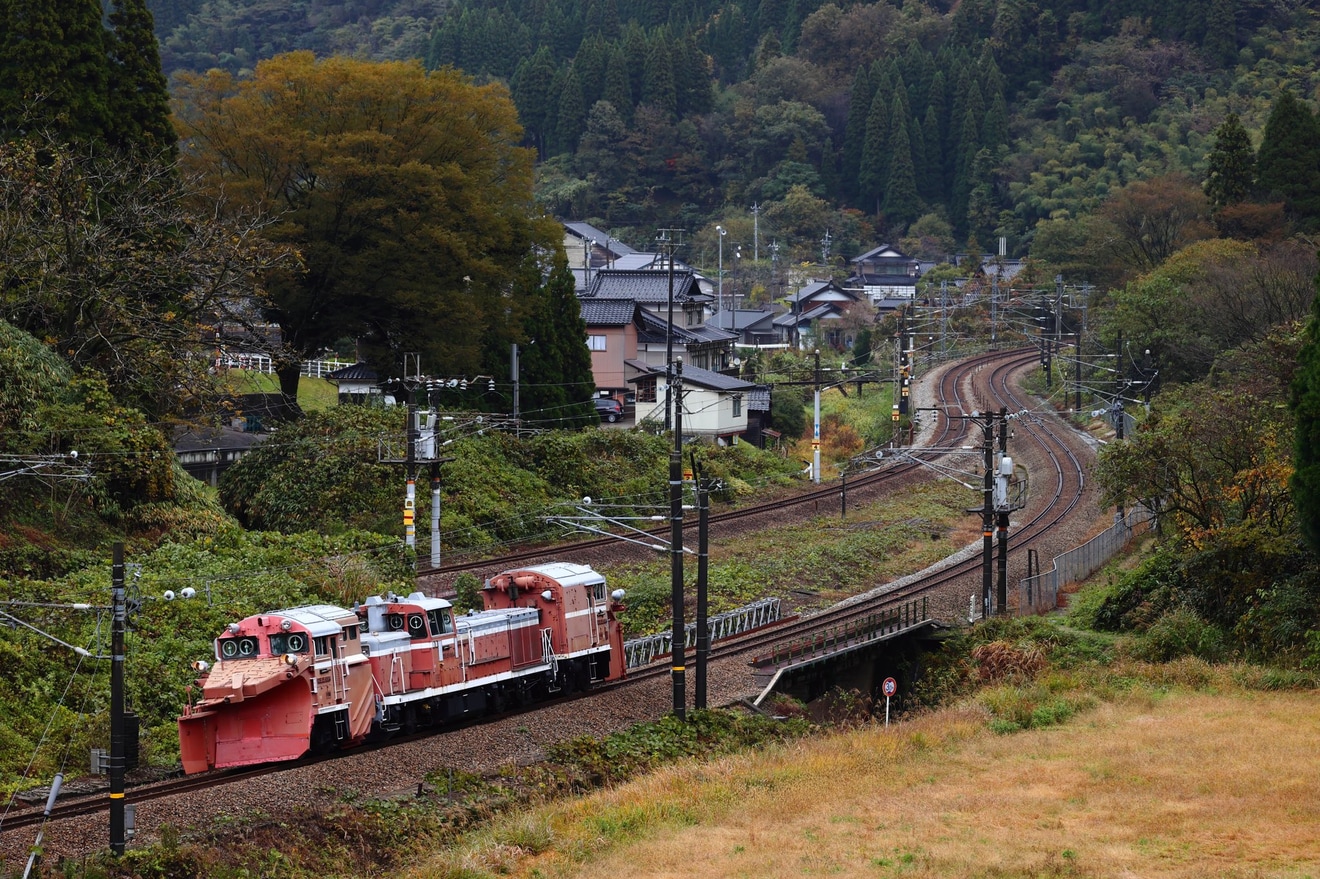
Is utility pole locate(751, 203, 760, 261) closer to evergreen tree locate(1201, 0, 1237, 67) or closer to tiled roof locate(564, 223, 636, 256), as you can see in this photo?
tiled roof locate(564, 223, 636, 256)

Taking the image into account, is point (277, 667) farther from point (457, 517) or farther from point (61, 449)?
point (457, 517)

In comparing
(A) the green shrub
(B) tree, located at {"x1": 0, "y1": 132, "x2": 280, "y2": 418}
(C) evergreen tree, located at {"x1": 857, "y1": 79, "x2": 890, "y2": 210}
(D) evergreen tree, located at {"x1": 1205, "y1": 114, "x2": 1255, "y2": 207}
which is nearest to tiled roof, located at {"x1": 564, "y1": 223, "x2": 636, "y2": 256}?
(C) evergreen tree, located at {"x1": 857, "y1": 79, "x2": 890, "y2": 210}

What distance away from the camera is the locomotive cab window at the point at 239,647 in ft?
66.9

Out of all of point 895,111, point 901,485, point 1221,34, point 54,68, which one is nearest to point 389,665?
point 54,68

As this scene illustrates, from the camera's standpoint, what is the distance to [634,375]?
65500 mm

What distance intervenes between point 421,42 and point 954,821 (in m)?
140

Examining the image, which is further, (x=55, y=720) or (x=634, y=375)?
(x=634, y=375)

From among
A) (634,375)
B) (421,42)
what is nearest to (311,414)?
(634,375)

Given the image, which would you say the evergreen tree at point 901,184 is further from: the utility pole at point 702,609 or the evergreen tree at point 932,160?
the utility pole at point 702,609

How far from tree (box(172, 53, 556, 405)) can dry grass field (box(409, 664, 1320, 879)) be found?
25.1 m

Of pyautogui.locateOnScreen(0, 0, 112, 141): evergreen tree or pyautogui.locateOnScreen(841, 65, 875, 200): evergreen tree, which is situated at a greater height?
pyautogui.locateOnScreen(841, 65, 875, 200): evergreen tree

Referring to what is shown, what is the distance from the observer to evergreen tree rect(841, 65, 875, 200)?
408ft

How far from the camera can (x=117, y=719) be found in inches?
648

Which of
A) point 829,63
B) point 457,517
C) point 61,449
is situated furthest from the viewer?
point 829,63
